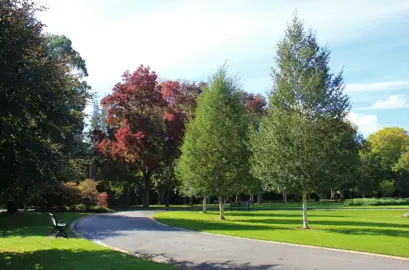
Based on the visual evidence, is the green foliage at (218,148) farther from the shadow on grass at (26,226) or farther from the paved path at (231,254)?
the paved path at (231,254)

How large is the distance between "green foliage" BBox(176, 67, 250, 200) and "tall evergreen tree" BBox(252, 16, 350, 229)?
437 cm

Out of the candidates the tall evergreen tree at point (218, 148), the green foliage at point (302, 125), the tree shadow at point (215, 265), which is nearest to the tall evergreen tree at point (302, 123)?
the green foliage at point (302, 125)

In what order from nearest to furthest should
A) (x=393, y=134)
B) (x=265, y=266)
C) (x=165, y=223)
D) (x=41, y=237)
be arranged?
(x=265, y=266), (x=41, y=237), (x=165, y=223), (x=393, y=134)

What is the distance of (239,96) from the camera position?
91.3 feet

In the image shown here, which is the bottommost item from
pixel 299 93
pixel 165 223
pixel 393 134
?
pixel 165 223

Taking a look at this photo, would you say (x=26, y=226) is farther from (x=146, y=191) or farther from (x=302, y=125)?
(x=146, y=191)

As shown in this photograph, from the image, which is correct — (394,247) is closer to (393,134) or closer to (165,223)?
(165,223)

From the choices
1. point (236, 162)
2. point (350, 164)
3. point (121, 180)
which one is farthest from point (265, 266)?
point (121, 180)

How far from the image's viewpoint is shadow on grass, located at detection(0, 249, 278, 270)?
32.3ft

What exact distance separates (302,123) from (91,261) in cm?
1362

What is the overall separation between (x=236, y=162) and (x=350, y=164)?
7341 mm

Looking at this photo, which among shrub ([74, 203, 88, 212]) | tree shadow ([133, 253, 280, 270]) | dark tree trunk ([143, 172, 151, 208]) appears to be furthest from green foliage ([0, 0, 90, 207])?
dark tree trunk ([143, 172, 151, 208])

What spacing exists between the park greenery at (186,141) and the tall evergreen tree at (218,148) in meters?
0.07

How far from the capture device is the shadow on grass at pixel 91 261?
32.3 ft
